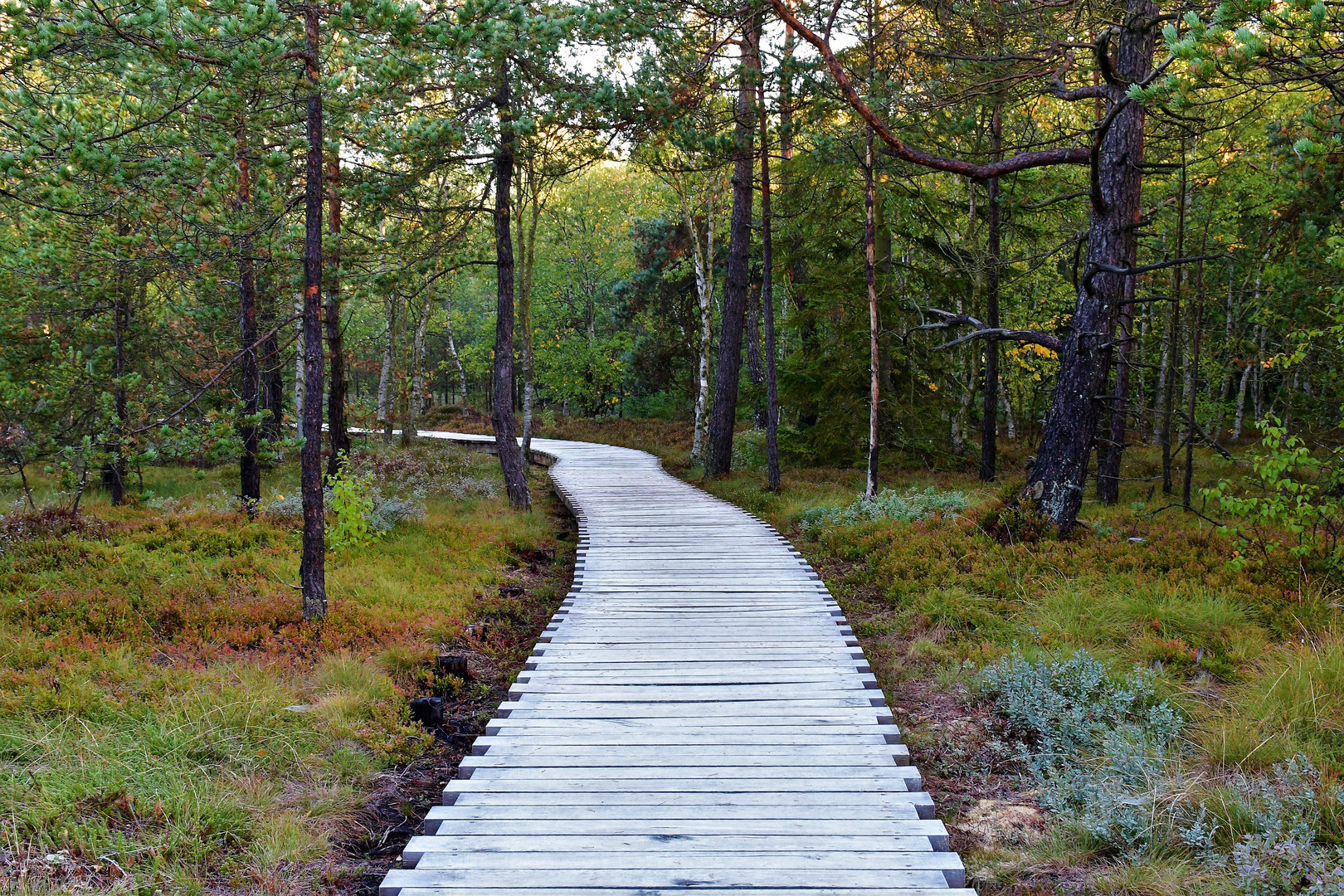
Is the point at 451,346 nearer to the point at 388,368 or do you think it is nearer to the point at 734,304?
the point at 388,368

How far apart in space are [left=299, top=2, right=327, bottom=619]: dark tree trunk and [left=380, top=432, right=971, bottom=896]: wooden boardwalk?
8.06ft

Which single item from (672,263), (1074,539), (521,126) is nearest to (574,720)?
(1074,539)

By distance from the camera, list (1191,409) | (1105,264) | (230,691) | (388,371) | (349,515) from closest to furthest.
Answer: (230,691) → (1105,264) → (349,515) → (1191,409) → (388,371)

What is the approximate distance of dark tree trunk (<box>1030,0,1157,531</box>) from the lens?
8.54 meters

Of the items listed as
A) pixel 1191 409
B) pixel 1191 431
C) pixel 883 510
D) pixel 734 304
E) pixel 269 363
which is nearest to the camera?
pixel 1191 431

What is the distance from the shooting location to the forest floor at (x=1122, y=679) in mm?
3770

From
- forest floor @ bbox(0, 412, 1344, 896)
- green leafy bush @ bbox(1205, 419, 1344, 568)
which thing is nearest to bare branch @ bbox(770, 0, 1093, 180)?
green leafy bush @ bbox(1205, 419, 1344, 568)

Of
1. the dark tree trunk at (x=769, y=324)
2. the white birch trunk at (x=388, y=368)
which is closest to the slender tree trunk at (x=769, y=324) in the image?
the dark tree trunk at (x=769, y=324)

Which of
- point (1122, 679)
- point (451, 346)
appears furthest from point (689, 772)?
point (451, 346)

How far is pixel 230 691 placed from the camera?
543cm

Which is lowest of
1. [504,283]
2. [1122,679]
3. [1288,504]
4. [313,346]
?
[1122,679]

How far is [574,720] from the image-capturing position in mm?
5277

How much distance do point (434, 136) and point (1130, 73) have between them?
8.35 meters

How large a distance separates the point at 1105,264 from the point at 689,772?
289 inches
